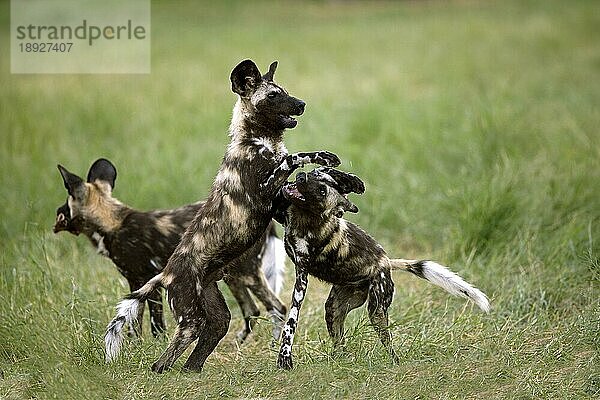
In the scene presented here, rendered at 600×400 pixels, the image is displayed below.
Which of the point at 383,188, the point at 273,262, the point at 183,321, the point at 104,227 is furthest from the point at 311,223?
the point at 383,188

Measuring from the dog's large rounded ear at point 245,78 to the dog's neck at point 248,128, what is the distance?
57 mm

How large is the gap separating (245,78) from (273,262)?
143cm

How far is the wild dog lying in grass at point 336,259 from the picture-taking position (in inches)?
183

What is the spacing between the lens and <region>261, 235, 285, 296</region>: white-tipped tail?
5961 millimetres

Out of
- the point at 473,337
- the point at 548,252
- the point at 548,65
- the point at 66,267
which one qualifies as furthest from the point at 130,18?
the point at 473,337

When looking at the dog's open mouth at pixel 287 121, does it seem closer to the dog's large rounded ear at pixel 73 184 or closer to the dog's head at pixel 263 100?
the dog's head at pixel 263 100

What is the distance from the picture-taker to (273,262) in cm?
598

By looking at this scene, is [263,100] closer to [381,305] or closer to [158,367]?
[381,305]

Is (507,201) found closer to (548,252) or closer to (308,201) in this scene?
(548,252)

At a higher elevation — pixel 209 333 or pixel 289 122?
pixel 289 122

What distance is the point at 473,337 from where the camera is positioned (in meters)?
5.19

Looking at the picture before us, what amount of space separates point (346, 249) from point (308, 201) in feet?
1.14

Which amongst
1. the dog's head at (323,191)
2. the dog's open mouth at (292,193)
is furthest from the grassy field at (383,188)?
the dog's open mouth at (292,193)

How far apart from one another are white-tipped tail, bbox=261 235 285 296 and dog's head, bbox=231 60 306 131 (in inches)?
47.1
